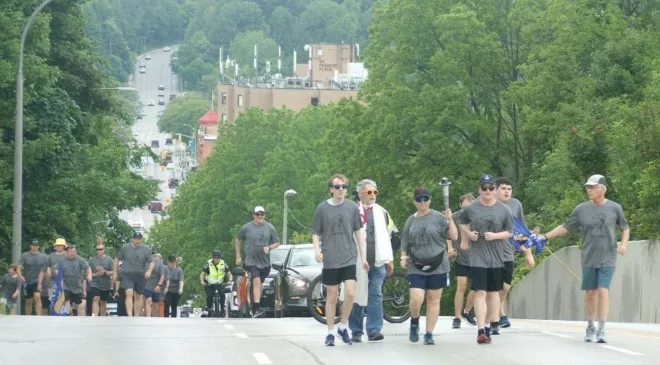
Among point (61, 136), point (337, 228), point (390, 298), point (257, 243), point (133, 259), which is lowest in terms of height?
point (390, 298)

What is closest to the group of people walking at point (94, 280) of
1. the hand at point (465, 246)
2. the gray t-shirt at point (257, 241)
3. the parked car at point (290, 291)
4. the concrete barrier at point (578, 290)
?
the parked car at point (290, 291)

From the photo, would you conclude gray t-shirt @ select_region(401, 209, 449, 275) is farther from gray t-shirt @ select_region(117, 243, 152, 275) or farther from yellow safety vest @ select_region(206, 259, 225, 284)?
yellow safety vest @ select_region(206, 259, 225, 284)

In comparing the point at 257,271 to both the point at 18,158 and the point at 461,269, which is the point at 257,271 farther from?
the point at 18,158

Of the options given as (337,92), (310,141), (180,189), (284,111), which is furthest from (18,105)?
(337,92)

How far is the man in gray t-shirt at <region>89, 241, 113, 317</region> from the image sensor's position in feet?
107

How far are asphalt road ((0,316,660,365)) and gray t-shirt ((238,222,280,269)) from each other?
3806mm

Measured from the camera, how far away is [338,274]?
56.5 ft

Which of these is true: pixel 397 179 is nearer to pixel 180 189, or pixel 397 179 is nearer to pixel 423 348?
pixel 423 348

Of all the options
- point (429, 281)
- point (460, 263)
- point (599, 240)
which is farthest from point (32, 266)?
point (599, 240)

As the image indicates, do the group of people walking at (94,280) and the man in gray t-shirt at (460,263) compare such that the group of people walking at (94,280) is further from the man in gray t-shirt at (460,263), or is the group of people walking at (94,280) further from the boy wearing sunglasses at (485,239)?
the boy wearing sunglasses at (485,239)

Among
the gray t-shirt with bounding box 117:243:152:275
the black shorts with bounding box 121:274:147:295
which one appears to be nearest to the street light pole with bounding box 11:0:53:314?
the black shorts with bounding box 121:274:147:295

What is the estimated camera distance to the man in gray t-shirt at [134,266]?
30.0m

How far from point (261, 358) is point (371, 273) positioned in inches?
98.6

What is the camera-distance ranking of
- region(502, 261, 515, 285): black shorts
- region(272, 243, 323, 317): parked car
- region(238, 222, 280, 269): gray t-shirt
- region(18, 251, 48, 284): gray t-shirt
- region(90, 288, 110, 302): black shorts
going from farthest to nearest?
region(18, 251, 48, 284): gray t-shirt → region(90, 288, 110, 302): black shorts → region(272, 243, 323, 317): parked car → region(238, 222, 280, 269): gray t-shirt → region(502, 261, 515, 285): black shorts
